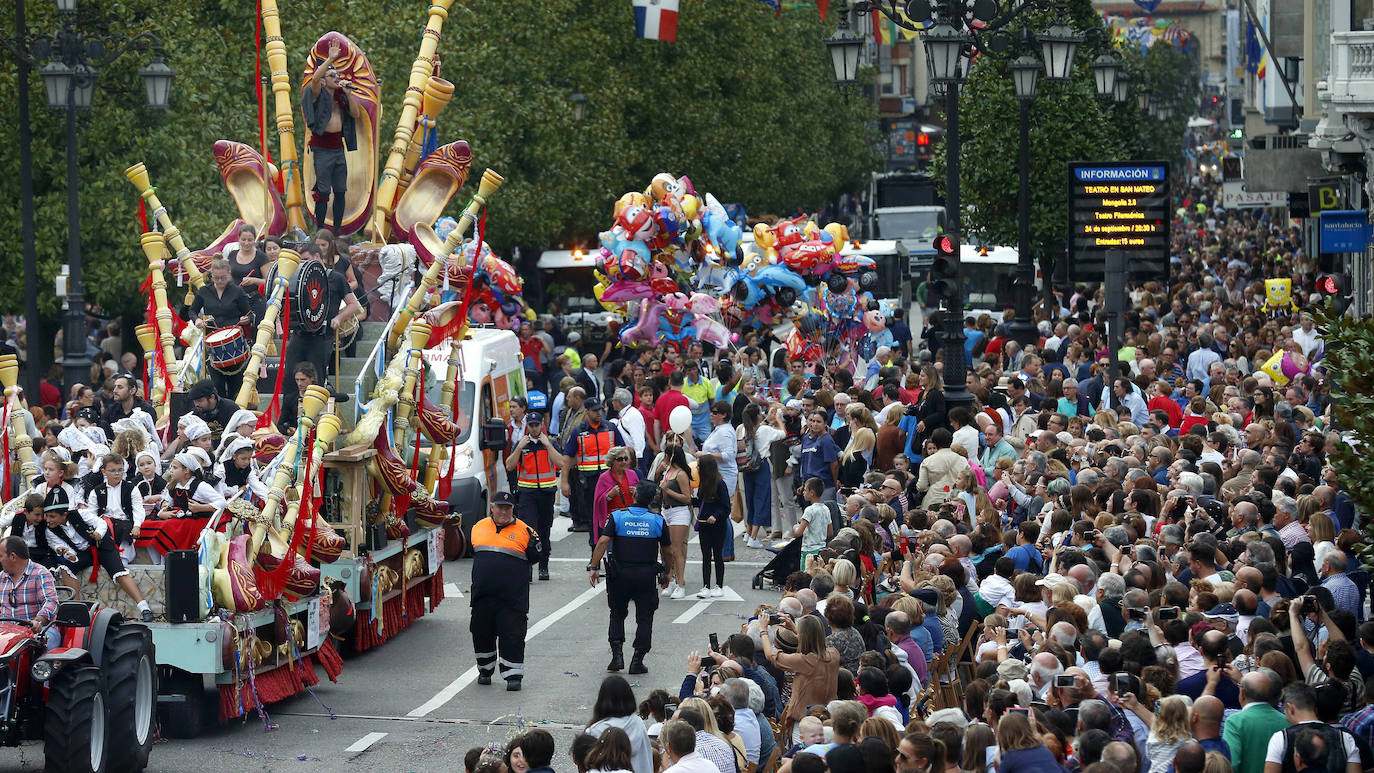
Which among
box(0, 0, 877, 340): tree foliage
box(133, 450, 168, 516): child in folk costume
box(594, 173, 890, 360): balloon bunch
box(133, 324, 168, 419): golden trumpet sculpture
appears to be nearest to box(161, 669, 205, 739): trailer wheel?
box(133, 450, 168, 516): child in folk costume

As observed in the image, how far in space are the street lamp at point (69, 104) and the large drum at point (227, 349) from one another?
772cm

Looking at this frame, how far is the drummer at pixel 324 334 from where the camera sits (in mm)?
16594

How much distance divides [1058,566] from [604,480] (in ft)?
19.9

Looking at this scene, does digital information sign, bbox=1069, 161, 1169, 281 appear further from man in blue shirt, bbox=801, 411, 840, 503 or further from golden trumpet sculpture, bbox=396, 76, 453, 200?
golden trumpet sculpture, bbox=396, 76, 453, 200

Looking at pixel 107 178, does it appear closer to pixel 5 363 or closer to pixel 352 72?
pixel 352 72

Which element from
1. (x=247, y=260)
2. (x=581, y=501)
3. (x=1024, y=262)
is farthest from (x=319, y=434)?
(x=1024, y=262)

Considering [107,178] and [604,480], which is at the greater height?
[107,178]

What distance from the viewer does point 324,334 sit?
659 inches

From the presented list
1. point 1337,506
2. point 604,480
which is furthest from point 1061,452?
point 604,480

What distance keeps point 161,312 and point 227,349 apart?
1.99 ft

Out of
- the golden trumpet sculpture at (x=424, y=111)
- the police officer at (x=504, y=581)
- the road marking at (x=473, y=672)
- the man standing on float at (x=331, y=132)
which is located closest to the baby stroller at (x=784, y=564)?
the road marking at (x=473, y=672)

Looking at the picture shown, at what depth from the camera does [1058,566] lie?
12.8 meters

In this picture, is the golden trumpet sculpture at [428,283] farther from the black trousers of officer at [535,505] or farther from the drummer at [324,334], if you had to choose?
the black trousers of officer at [535,505]

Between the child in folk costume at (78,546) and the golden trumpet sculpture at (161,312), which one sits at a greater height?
the golden trumpet sculpture at (161,312)
